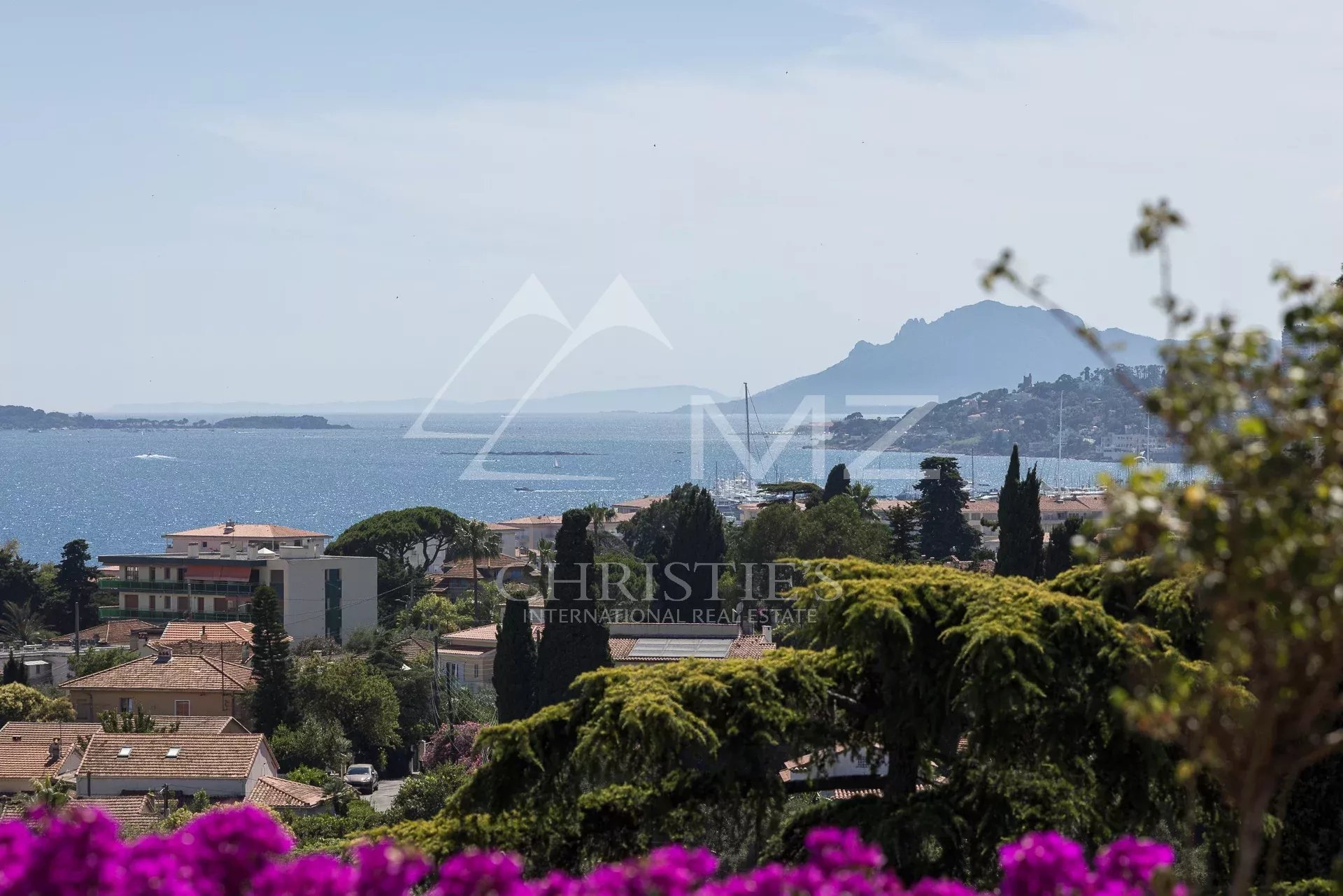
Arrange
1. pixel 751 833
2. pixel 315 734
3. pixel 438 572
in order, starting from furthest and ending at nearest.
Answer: pixel 438 572 < pixel 315 734 < pixel 751 833

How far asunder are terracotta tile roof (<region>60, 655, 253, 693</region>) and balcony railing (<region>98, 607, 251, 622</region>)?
11038 millimetres

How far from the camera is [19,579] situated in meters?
52.7

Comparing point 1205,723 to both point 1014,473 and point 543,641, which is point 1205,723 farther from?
point 1014,473

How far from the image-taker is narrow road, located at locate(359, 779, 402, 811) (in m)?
27.6

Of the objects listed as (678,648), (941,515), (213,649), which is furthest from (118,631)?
(941,515)

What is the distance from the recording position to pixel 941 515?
5556cm

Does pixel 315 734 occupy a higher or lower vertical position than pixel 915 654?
lower

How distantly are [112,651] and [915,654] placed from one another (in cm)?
3428

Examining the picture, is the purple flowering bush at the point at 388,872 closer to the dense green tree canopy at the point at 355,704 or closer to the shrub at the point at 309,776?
the shrub at the point at 309,776

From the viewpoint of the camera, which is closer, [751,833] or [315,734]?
[751,833]

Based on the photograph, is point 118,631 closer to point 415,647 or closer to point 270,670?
point 415,647

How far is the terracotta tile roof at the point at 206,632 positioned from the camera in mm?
41188

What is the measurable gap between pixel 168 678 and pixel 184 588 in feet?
50.0

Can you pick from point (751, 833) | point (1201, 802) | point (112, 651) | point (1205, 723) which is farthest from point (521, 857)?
point (112, 651)
